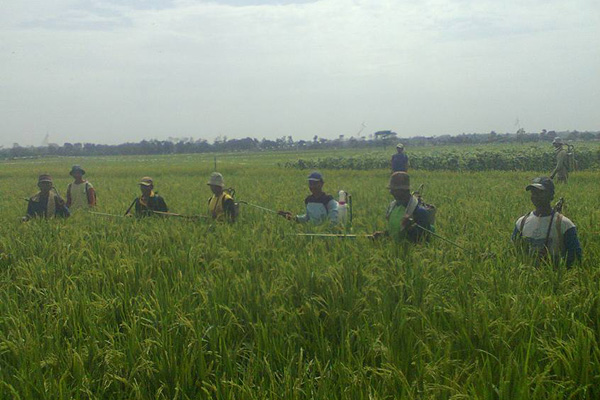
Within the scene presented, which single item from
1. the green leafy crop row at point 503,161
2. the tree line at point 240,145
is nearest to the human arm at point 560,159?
the green leafy crop row at point 503,161

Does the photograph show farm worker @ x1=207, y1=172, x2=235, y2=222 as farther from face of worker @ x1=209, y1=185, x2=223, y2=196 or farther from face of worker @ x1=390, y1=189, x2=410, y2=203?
face of worker @ x1=390, y1=189, x2=410, y2=203

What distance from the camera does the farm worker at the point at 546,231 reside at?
4.33 metres

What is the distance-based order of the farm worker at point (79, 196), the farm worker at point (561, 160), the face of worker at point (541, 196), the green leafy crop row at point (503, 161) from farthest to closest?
the green leafy crop row at point (503, 161) < the farm worker at point (561, 160) < the farm worker at point (79, 196) < the face of worker at point (541, 196)

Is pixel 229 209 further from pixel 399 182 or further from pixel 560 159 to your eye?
pixel 560 159

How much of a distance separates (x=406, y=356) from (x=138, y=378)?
1502 mm

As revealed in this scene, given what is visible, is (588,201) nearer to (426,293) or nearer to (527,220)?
(527,220)

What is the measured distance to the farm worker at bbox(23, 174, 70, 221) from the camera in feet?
28.1

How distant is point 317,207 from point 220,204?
159 centimetres

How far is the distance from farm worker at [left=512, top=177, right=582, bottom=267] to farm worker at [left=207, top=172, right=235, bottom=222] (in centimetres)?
437

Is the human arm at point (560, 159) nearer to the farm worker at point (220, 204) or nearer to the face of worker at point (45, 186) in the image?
the farm worker at point (220, 204)

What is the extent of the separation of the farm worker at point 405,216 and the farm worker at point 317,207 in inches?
66.6

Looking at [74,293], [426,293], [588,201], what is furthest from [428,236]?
[588,201]

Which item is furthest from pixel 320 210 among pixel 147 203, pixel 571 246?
pixel 571 246

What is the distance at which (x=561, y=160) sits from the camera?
48.6 feet
